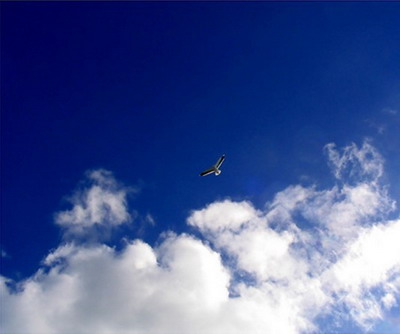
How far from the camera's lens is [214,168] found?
8169cm
